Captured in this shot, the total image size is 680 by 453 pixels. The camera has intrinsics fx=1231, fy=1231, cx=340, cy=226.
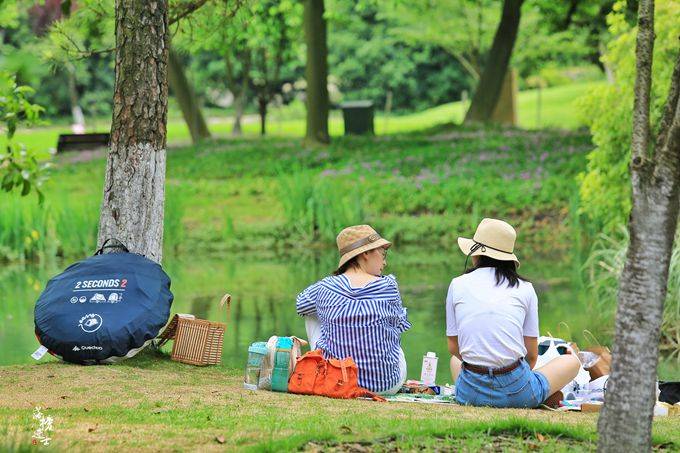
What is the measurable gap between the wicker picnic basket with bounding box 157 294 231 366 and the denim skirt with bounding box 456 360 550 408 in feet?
6.45

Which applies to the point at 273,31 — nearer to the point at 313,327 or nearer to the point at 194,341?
the point at 194,341

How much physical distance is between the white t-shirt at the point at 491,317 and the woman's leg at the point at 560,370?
17 centimetres

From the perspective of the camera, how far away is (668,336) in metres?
9.48

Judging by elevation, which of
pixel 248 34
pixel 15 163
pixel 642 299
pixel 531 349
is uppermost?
pixel 248 34

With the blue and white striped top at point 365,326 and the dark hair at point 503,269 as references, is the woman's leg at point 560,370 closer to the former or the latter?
the dark hair at point 503,269

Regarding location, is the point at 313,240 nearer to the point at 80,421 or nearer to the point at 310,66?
the point at 310,66

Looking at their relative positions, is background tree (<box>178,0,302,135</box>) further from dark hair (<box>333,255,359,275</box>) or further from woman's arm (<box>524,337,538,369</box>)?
woman's arm (<box>524,337,538,369</box>)

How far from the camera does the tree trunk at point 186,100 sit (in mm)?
24188

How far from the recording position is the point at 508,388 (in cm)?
593

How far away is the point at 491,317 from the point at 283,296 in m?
6.75

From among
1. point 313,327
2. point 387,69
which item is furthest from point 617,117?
point 387,69

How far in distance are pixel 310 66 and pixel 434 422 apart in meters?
17.3

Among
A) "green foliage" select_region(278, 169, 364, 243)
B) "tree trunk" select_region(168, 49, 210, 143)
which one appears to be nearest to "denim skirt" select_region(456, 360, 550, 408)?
"green foliage" select_region(278, 169, 364, 243)

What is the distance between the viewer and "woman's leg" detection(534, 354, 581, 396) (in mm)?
6043
